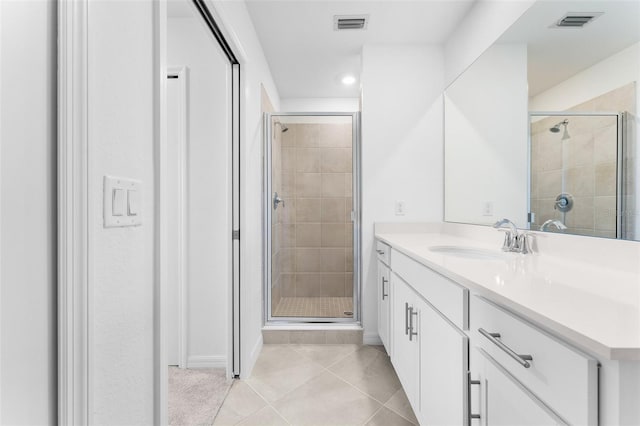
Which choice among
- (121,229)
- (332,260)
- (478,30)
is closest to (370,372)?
(332,260)

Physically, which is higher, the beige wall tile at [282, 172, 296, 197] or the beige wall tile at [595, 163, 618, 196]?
the beige wall tile at [282, 172, 296, 197]

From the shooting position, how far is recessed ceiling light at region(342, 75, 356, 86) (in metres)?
3.10

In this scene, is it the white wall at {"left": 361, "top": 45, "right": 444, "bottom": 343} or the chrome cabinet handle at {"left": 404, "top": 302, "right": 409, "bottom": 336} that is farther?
the white wall at {"left": 361, "top": 45, "right": 444, "bottom": 343}

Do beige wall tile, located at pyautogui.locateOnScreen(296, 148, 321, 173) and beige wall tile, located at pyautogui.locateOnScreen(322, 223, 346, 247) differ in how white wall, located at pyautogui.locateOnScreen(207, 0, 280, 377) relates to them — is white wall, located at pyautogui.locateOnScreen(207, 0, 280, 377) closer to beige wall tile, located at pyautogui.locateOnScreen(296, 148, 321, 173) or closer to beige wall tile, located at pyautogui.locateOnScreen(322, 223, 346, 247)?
beige wall tile, located at pyautogui.locateOnScreen(296, 148, 321, 173)

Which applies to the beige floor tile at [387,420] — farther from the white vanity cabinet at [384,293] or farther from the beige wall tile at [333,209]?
the beige wall tile at [333,209]

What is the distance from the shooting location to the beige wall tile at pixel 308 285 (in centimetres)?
279

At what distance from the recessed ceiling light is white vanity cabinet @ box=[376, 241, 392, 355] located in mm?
1729

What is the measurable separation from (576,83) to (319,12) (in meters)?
1.56

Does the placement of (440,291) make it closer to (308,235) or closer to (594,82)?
(594,82)

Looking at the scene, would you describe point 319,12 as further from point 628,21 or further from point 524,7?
point 628,21

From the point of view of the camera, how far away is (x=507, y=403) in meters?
0.79

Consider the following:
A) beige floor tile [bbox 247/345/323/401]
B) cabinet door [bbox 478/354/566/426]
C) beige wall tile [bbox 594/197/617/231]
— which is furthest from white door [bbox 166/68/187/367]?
beige wall tile [bbox 594/197/617/231]

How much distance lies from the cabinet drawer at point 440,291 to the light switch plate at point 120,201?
0.98 m

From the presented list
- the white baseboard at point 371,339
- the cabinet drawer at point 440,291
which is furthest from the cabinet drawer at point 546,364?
the white baseboard at point 371,339
